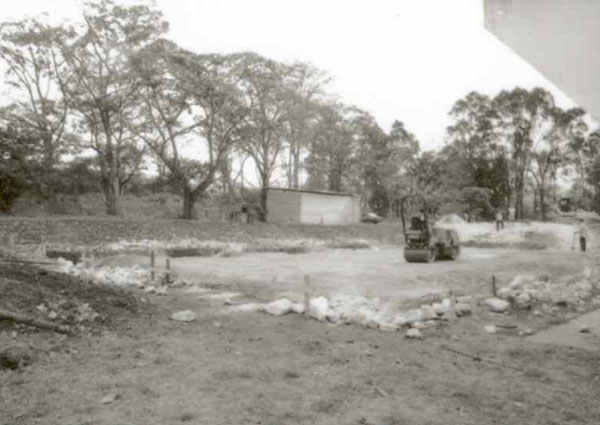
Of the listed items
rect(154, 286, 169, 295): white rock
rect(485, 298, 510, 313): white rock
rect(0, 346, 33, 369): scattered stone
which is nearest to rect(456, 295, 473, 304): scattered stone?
rect(485, 298, 510, 313): white rock

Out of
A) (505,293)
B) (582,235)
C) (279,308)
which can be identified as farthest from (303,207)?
(279,308)

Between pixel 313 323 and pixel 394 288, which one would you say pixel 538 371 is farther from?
pixel 394 288

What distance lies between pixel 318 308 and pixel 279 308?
2.44ft

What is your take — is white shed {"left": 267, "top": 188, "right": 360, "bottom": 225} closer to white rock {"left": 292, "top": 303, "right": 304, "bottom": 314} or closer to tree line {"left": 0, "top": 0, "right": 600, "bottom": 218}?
tree line {"left": 0, "top": 0, "right": 600, "bottom": 218}

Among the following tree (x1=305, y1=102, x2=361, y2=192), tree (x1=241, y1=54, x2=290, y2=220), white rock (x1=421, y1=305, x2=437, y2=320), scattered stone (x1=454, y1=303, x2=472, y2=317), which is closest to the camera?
white rock (x1=421, y1=305, x2=437, y2=320)

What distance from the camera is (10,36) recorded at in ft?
94.9

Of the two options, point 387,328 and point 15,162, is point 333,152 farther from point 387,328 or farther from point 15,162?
point 387,328

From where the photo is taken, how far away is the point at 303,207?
3812 cm

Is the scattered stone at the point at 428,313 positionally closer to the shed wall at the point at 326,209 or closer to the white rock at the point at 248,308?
the white rock at the point at 248,308

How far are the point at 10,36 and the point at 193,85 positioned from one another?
10.0 meters

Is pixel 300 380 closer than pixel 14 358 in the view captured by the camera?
Yes

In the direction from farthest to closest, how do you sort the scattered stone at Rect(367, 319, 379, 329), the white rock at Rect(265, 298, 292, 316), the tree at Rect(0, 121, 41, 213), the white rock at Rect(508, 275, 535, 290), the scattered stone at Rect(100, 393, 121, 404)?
the tree at Rect(0, 121, 41, 213) < the white rock at Rect(508, 275, 535, 290) < the white rock at Rect(265, 298, 292, 316) < the scattered stone at Rect(367, 319, 379, 329) < the scattered stone at Rect(100, 393, 121, 404)

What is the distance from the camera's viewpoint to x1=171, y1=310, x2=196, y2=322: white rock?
8938 millimetres

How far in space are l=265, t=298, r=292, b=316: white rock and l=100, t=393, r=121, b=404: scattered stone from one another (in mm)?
4123
